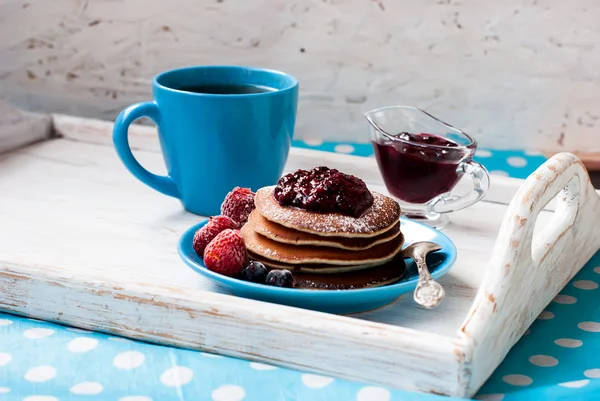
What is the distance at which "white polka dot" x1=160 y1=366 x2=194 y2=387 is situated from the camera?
64cm

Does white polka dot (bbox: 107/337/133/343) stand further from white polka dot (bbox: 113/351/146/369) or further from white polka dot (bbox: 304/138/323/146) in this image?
white polka dot (bbox: 304/138/323/146)

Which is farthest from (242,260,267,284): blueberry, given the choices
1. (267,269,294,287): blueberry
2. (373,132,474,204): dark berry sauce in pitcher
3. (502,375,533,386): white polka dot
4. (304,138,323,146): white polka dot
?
(304,138,323,146): white polka dot

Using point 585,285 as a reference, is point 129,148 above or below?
above

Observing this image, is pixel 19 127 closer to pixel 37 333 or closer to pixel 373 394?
pixel 37 333

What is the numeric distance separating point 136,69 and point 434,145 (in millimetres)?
791

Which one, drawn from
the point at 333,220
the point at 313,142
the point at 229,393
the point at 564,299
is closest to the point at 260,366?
the point at 229,393

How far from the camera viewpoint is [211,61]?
1562mm

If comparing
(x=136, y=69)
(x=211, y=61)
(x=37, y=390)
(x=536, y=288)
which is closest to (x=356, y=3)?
(x=211, y=61)

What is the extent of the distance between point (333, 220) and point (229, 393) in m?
0.19

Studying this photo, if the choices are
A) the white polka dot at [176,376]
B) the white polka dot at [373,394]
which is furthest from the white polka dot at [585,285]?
the white polka dot at [176,376]

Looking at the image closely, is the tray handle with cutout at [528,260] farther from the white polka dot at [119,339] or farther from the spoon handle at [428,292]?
the white polka dot at [119,339]

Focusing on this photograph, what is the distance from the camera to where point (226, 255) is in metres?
0.73

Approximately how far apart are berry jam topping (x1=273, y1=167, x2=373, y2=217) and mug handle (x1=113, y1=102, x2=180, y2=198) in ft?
0.91

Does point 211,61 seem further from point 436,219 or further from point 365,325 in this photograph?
point 365,325
